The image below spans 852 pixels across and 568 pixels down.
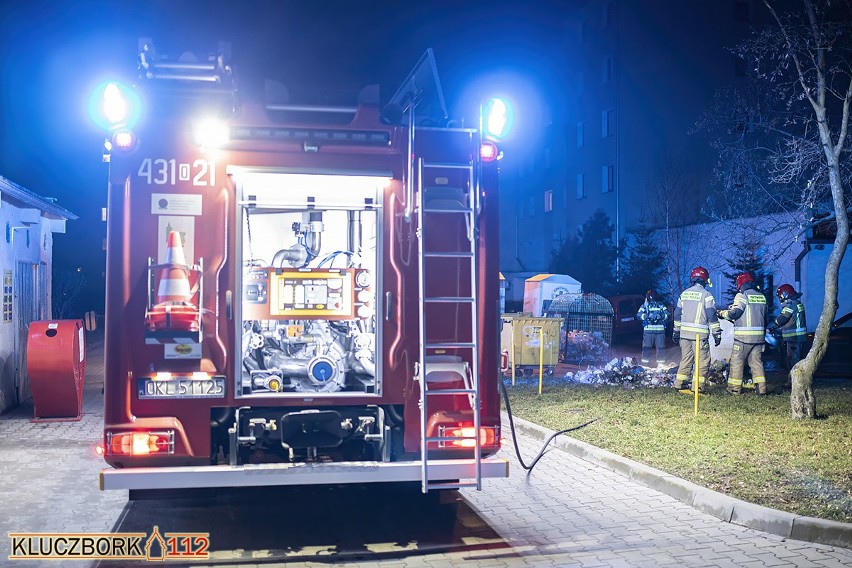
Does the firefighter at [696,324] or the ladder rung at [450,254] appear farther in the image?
the firefighter at [696,324]

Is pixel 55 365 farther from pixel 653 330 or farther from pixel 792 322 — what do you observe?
pixel 792 322

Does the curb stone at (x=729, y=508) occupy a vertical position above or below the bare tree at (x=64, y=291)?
below

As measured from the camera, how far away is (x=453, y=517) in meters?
6.60

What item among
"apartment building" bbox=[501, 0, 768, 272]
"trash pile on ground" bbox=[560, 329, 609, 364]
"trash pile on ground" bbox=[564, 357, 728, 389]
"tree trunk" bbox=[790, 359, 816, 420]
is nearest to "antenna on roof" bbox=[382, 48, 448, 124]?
"tree trunk" bbox=[790, 359, 816, 420]

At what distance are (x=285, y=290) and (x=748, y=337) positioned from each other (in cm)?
916

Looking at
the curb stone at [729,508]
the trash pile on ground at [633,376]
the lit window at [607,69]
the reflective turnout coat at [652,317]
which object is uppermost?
the lit window at [607,69]

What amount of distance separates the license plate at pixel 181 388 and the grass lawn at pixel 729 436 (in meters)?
4.18

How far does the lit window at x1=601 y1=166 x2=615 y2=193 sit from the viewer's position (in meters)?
38.8

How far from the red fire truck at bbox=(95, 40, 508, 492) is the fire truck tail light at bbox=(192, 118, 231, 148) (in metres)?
0.01

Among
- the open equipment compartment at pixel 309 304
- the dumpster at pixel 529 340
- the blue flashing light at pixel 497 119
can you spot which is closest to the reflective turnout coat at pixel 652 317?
the dumpster at pixel 529 340

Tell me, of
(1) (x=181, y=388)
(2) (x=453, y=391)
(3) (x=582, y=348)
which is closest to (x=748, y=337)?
(3) (x=582, y=348)

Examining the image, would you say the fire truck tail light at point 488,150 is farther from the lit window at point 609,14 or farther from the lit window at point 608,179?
the lit window at point 609,14

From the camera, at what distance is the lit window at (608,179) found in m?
38.8

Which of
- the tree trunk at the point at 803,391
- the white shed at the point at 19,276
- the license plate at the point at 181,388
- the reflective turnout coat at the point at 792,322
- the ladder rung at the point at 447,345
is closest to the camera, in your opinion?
the license plate at the point at 181,388
